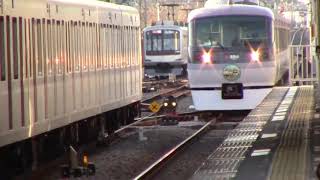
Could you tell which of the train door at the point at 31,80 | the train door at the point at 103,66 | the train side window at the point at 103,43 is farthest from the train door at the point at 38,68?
the train side window at the point at 103,43

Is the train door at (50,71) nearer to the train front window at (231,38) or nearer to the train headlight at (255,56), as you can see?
the train front window at (231,38)

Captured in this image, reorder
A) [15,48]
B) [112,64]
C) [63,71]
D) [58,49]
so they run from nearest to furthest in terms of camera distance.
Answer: [15,48] < [58,49] < [63,71] < [112,64]

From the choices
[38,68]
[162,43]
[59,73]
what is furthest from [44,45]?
[162,43]

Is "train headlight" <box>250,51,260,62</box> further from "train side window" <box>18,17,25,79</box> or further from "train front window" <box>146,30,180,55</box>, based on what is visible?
"train front window" <box>146,30,180,55</box>

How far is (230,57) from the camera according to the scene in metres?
22.7

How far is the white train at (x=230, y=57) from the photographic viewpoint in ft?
74.4

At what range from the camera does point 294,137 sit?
1236 cm

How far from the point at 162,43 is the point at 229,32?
87.3ft

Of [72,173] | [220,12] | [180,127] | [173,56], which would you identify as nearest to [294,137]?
[72,173]

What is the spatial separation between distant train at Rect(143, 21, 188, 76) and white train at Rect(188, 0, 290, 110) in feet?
84.1

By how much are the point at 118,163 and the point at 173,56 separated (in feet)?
112

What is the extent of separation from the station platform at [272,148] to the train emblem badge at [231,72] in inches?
184

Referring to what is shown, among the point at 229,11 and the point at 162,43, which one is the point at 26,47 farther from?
the point at 162,43

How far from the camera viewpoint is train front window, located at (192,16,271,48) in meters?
22.9
